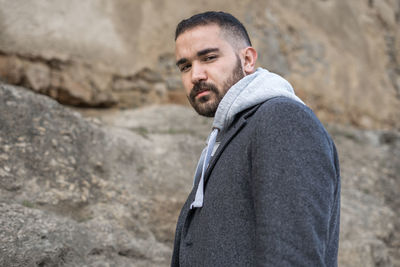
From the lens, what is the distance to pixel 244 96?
120 cm

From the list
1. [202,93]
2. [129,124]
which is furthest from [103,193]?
[202,93]

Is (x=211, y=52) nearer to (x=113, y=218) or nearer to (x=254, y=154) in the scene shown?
(x=254, y=154)

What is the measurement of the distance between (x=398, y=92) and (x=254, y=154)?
7.47 m

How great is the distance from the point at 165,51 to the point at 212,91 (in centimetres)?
356

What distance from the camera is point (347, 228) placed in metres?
3.29

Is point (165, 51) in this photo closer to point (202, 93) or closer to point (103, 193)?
point (103, 193)

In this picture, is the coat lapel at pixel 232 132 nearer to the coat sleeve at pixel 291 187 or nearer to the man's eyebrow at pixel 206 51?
the coat sleeve at pixel 291 187

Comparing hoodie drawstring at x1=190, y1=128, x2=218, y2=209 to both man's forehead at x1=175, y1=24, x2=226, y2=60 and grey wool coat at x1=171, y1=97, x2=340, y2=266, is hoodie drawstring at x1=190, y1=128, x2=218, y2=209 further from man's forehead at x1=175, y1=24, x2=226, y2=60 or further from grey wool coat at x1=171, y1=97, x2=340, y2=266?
man's forehead at x1=175, y1=24, x2=226, y2=60

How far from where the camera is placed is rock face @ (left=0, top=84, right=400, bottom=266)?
80.3 inches

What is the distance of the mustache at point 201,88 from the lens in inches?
50.4

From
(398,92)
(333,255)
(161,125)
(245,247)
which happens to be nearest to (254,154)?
(245,247)

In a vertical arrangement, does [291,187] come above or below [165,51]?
above

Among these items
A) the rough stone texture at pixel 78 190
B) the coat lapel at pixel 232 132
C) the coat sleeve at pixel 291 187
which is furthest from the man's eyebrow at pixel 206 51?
the rough stone texture at pixel 78 190

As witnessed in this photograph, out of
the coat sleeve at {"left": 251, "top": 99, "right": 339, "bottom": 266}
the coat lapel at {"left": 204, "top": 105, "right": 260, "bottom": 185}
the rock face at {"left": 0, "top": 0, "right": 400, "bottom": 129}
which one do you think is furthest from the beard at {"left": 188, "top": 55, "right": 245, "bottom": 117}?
the rock face at {"left": 0, "top": 0, "right": 400, "bottom": 129}
